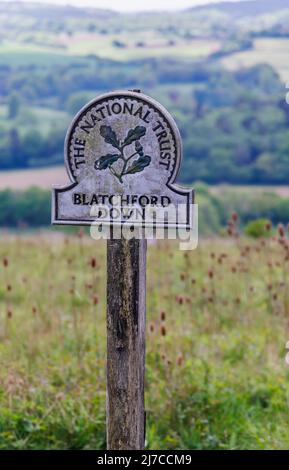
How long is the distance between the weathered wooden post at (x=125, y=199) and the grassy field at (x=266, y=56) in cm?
2772

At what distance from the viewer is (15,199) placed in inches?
977

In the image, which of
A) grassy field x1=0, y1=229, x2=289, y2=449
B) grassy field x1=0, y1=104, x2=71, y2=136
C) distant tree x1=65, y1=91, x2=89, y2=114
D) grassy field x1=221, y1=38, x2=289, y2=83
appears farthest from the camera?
distant tree x1=65, y1=91, x2=89, y2=114

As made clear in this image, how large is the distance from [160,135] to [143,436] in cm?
136

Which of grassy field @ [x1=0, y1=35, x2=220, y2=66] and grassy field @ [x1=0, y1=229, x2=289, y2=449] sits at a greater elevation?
grassy field @ [x1=0, y1=35, x2=220, y2=66]

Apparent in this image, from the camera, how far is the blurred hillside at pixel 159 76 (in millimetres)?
32062

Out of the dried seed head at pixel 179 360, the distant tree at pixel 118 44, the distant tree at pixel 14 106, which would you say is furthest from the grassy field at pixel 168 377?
the distant tree at pixel 118 44

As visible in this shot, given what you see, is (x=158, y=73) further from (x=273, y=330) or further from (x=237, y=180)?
(x=273, y=330)

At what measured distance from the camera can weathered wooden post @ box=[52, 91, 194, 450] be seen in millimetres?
3516

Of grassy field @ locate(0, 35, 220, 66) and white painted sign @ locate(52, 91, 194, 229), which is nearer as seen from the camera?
white painted sign @ locate(52, 91, 194, 229)

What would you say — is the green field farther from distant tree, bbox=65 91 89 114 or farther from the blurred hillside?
distant tree, bbox=65 91 89 114

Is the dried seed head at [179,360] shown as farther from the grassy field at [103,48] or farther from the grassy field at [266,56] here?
the grassy field at [103,48]

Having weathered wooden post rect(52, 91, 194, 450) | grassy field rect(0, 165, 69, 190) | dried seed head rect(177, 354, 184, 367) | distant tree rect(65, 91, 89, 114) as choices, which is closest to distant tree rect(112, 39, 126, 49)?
distant tree rect(65, 91, 89, 114)

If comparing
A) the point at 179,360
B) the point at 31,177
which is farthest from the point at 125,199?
the point at 31,177

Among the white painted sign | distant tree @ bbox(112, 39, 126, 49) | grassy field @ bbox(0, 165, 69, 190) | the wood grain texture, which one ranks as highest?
distant tree @ bbox(112, 39, 126, 49)
